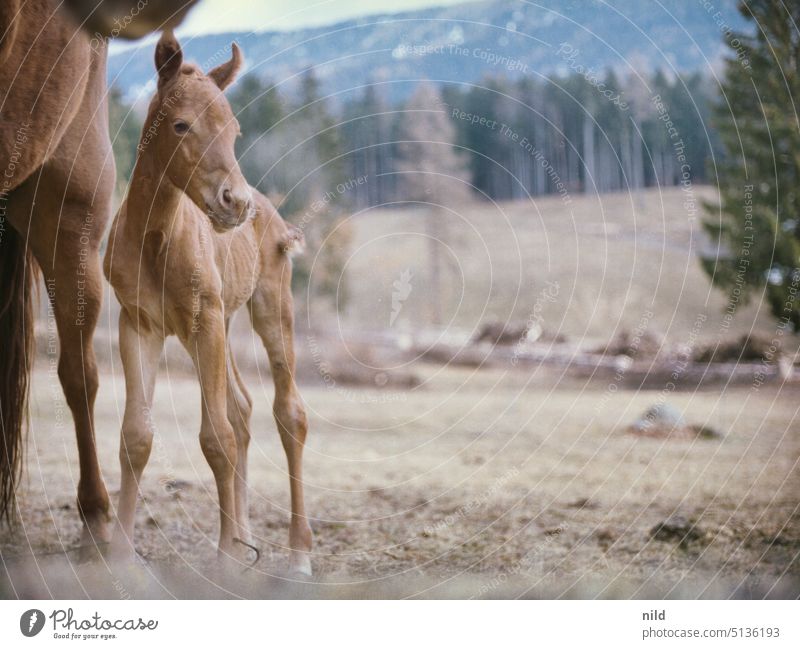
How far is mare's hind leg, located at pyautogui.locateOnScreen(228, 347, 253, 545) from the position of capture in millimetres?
5211

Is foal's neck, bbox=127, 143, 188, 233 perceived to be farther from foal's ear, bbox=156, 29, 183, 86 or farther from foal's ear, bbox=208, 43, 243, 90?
foal's ear, bbox=208, 43, 243, 90

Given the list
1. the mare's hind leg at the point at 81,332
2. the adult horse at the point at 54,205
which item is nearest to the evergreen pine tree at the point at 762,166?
the adult horse at the point at 54,205

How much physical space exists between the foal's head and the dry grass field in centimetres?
208

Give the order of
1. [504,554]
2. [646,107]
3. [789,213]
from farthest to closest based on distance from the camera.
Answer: [646,107]
[789,213]
[504,554]

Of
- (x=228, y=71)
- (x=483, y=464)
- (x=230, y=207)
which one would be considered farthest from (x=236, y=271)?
(x=483, y=464)

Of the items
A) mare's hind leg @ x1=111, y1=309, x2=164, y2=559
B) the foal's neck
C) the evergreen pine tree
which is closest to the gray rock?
the evergreen pine tree

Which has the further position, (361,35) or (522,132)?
(522,132)

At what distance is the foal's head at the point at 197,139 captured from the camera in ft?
14.5

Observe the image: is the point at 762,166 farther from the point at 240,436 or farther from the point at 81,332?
the point at 81,332

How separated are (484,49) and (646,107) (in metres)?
2.10

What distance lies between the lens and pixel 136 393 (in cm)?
482

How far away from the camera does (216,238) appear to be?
4926 millimetres

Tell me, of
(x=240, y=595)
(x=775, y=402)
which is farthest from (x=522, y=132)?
(x=240, y=595)
